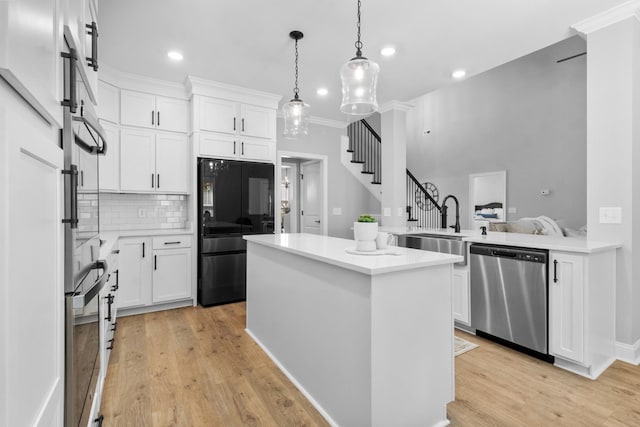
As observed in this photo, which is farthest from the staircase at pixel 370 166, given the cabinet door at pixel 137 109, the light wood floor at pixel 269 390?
the light wood floor at pixel 269 390

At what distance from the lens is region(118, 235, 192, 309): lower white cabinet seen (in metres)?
3.62

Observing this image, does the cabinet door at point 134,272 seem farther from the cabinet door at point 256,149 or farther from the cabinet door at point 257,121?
the cabinet door at point 257,121

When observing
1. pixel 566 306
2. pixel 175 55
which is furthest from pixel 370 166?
pixel 566 306

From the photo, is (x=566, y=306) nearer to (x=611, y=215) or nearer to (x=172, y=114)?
(x=611, y=215)

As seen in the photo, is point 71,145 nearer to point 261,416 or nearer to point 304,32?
point 261,416

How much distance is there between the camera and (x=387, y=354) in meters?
1.60

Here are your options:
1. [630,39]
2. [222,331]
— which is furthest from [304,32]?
[222,331]

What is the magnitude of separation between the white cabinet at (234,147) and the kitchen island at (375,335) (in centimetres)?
247

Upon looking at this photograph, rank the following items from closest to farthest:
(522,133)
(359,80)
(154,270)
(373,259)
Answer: (373,259) → (359,80) → (154,270) → (522,133)

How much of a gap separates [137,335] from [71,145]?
8.55 ft

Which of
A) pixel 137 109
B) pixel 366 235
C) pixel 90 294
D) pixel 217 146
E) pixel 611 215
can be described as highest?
pixel 137 109

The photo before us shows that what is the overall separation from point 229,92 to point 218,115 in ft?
1.09

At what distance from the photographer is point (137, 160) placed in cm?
388

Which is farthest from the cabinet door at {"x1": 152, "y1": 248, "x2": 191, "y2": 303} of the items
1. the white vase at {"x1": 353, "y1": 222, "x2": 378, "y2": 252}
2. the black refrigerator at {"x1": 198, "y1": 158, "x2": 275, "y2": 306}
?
the white vase at {"x1": 353, "y1": 222, "x2": 378, "y2": 252}
